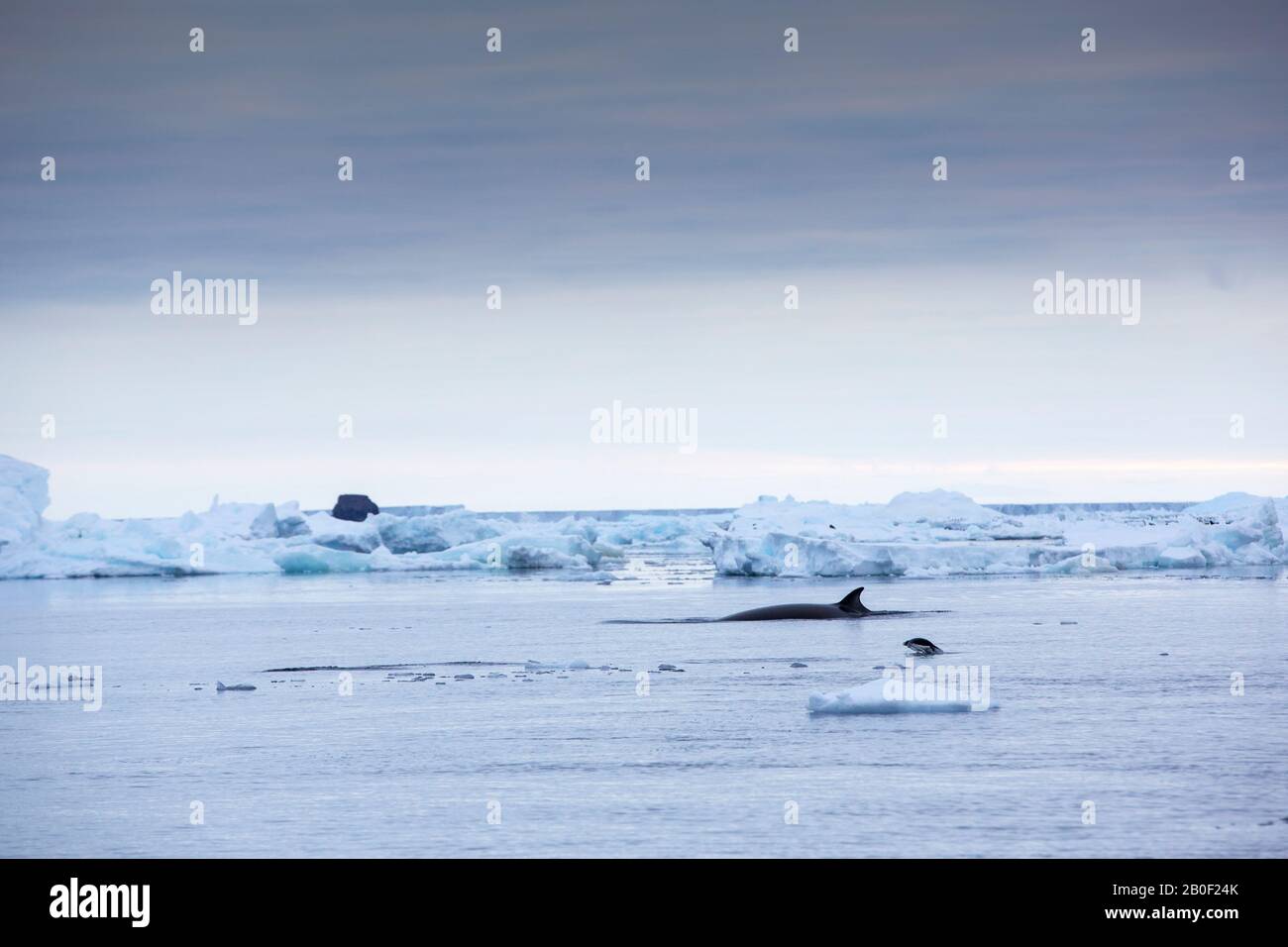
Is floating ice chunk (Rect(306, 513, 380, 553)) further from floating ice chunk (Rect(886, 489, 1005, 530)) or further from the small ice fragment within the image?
the small ice fragment

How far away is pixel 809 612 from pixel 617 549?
130ft

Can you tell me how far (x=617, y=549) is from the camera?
73.8 meters

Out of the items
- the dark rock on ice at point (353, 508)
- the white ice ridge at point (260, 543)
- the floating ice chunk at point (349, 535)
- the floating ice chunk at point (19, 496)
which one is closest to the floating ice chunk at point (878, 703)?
the white ice ridge at point (260, 543)

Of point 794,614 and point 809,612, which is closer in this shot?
point 794,614

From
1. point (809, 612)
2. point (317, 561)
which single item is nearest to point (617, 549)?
point (317, 561)

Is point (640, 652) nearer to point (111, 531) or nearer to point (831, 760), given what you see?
point (831, 760)

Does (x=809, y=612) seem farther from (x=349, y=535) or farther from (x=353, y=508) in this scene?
(x=353, y=508)

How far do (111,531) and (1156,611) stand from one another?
4509cm

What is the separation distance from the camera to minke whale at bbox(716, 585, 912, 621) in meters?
33.8

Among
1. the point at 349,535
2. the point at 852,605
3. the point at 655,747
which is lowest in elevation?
the point at 655,747

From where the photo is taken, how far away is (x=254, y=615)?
38.6 meters

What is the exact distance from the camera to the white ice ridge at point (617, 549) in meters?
54.0

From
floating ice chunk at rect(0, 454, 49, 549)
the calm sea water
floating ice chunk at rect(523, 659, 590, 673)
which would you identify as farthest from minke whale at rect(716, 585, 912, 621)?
floating ice chunk at rect(0, 454, 49, 549)

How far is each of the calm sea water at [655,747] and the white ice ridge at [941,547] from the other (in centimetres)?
2061
